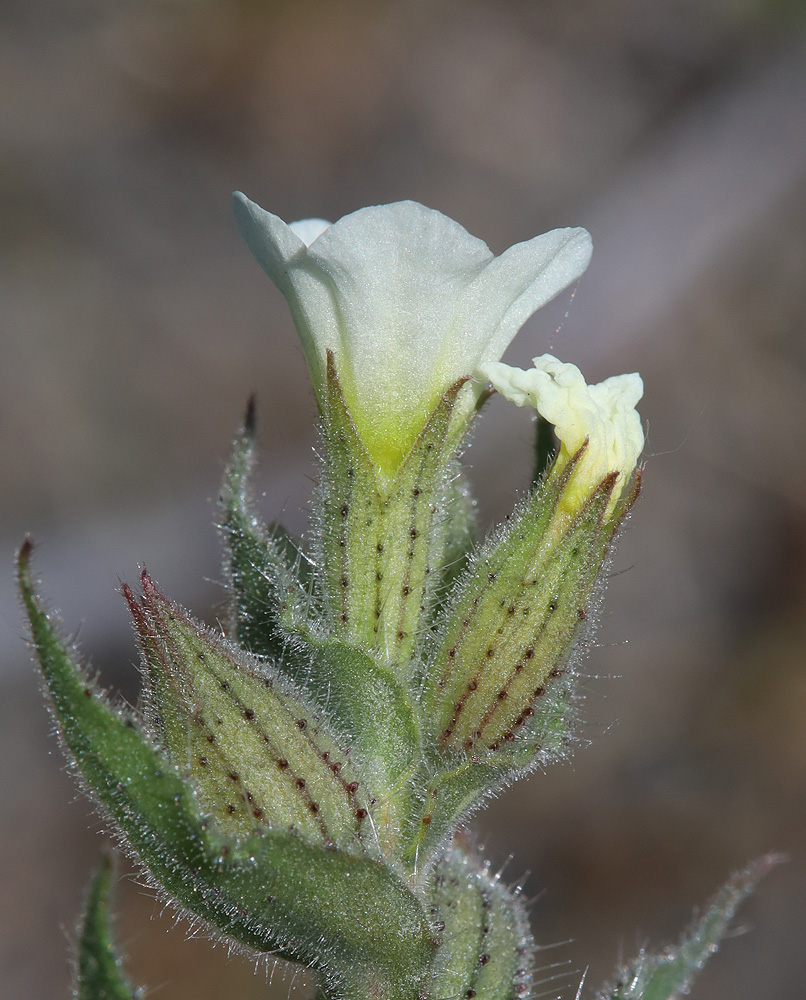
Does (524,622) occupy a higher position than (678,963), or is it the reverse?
(524,622)

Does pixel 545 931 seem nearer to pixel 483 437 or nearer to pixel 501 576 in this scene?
pixel 483 437

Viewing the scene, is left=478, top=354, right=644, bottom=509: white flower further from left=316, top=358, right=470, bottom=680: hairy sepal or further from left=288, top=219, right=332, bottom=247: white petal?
left=288, top=219, right=332, bottom=247: white petal

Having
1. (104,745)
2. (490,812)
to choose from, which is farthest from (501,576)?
(490,812)

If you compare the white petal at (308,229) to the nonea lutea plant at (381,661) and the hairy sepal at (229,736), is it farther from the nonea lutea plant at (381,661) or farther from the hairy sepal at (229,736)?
the hairy sepal at (229,736)

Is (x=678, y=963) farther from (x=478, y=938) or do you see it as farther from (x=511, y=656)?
(x=511, y=656)

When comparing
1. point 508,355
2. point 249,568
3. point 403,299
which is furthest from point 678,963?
point 508,355

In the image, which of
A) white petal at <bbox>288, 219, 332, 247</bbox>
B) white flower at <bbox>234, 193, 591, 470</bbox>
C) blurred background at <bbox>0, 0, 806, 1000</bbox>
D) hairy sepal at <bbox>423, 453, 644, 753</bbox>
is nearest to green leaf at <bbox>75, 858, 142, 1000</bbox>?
hairy sepal at <bbox>423, 453, 644, 753</bbox>
